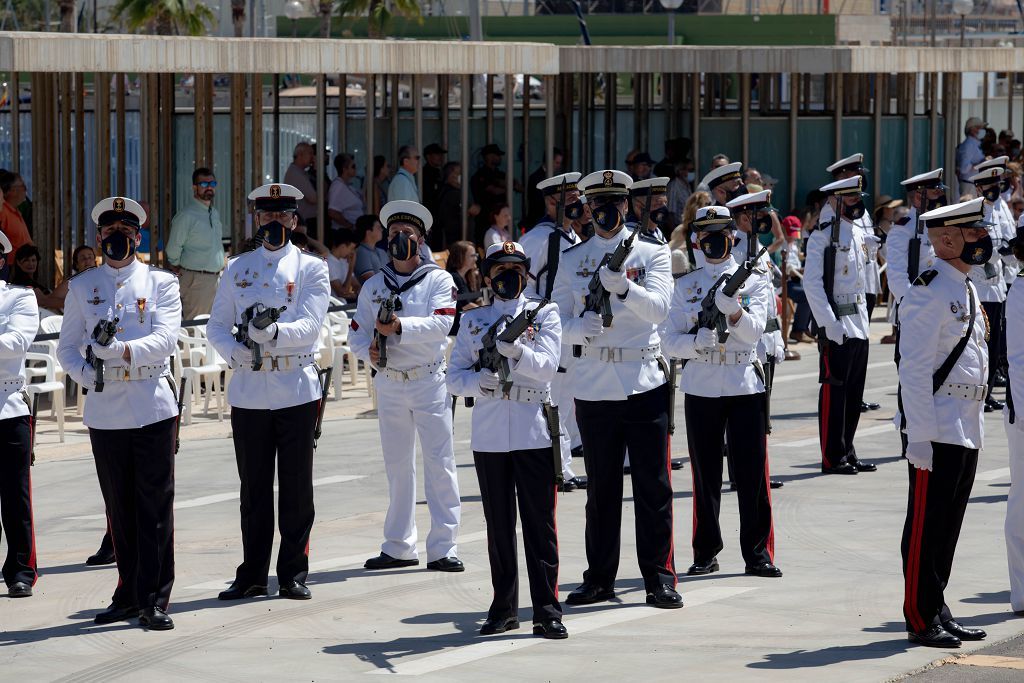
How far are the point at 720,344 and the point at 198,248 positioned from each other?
330 inches

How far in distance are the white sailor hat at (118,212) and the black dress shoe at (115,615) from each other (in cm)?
183

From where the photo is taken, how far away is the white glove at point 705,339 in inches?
366

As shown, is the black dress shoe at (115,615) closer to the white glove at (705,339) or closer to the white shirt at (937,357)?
the white glove at (705,339)

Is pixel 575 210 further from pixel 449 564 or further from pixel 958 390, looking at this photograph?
pixel 958 390

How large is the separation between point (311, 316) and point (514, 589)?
6.01ft

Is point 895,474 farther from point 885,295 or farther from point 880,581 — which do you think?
point 885,295

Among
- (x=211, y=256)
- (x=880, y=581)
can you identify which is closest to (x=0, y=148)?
(x=211, y=256)

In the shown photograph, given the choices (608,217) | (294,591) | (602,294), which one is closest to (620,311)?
(602,294)

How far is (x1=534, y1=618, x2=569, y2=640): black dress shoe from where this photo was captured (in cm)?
793

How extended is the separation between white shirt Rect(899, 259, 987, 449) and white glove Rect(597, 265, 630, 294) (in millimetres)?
1384

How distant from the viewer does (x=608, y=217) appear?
28.8ft

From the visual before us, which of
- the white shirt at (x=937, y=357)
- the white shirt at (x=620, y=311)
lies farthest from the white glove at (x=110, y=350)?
the white shirt at (x=937, y=357)

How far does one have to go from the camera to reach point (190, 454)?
A: 13.2 meters

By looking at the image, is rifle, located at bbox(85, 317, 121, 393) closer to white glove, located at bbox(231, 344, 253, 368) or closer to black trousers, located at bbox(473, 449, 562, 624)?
white glove, located at bbox(231, 344, 253, 368)
